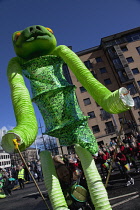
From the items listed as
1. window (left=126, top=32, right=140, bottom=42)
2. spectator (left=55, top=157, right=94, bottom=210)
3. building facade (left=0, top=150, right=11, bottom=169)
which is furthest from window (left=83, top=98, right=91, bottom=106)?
building facade (left=0, top=150, right=11, bottom=169)

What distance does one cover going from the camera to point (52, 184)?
6.82ft

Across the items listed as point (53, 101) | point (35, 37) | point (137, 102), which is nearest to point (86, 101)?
point (137, 102)

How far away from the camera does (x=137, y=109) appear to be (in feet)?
76.0

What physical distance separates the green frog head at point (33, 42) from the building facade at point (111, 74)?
68.3 ft

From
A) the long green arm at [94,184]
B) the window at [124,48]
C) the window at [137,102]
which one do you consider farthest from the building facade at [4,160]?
the long green arm at [94,184]

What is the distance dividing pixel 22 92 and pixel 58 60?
3.11ft

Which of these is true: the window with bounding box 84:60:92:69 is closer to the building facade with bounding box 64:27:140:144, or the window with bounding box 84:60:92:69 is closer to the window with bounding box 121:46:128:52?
the building facade with bounding box 64:27:140:144

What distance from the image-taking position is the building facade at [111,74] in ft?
76.0

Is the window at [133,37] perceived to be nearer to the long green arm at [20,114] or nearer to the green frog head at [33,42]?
the green frog head at [33,42]

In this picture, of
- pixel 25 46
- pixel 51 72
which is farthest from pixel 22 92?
pixel 25 46

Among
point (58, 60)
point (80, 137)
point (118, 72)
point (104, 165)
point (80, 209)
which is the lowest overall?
point (104, 165)

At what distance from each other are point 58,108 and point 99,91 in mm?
652

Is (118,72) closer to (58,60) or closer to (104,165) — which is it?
(104,165)

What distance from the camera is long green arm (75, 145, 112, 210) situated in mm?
1966
